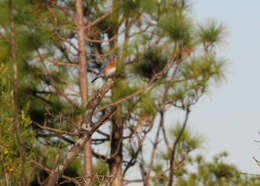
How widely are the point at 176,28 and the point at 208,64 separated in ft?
1.83

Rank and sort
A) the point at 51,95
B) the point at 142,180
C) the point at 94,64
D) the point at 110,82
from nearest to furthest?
1. the point at 110,82
2. the point at 142,180
3. the point at 51,95
4. the point at 94,64

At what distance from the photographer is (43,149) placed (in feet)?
19.4

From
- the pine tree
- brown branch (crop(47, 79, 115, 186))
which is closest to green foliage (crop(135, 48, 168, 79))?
the pine tree

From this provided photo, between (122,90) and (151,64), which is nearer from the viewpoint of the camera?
(122,90)

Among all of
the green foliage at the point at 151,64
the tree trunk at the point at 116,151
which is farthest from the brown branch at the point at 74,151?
the tree trunk at the point at 116,151

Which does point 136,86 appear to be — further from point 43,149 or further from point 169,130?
point 43,149

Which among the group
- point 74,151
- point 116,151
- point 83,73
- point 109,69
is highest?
point 83,73

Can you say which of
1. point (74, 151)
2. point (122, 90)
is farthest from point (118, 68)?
point (74, 151)

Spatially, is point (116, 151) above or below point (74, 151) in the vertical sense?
above

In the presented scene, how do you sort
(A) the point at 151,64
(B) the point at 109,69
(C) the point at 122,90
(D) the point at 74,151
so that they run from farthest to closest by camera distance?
(A) the point at 151,64 → (C) the point at 122,90 → (B) the point at 109,69 → (D) the point at 74,151

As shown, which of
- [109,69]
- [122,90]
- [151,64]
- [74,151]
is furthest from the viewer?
[151,64]

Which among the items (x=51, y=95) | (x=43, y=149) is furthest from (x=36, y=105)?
(x=43, y=149)

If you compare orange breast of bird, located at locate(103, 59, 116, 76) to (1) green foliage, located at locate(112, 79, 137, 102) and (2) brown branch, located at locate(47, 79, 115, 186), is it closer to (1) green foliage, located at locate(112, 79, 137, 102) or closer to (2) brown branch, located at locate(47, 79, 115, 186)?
(1) green foliage, located at locate(112, 79, 137, 102)

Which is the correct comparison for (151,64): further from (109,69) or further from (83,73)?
(109,69)
